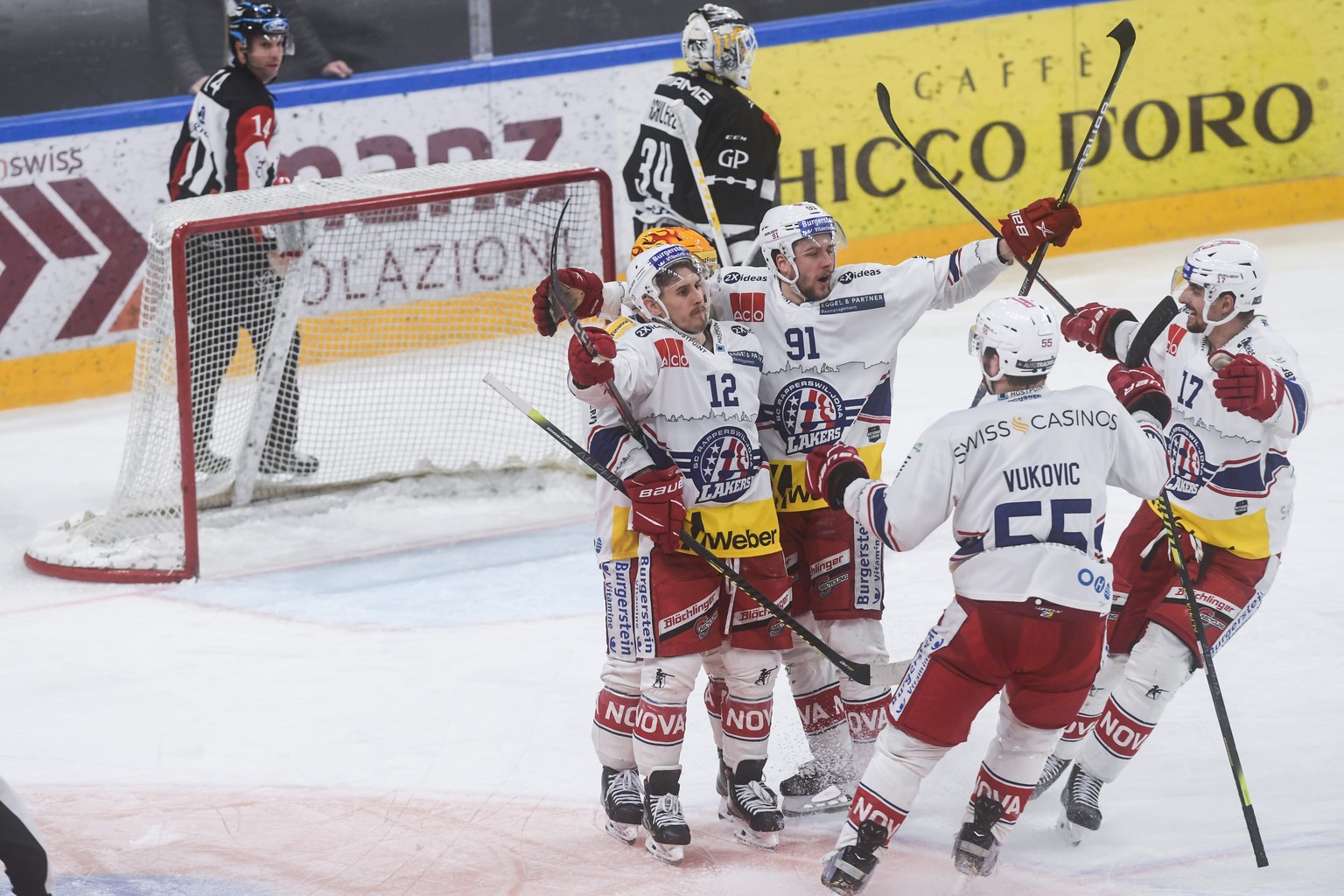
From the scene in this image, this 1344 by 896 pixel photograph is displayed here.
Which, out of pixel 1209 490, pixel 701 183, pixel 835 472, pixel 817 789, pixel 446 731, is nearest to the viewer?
pixel 835 472

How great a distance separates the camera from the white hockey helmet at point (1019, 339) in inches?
123

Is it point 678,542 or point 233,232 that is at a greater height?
point 233,232

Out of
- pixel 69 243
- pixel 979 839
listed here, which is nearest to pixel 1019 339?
pixel 979 839

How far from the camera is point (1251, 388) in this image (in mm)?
3404

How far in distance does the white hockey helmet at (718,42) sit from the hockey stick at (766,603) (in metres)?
2.08

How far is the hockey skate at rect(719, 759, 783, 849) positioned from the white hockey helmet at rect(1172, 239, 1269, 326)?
1312mm

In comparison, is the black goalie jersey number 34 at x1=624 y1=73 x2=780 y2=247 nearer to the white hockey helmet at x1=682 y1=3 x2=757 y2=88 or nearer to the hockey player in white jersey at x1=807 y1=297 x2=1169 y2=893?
the white hockey helmet at x1=682 y1=3 x2=757 y2=88

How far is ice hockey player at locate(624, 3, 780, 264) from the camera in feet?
17.6

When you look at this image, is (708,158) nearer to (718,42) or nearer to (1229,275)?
(718,42)

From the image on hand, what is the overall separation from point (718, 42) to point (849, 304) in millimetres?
1968

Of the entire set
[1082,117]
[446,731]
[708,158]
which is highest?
[708,158]

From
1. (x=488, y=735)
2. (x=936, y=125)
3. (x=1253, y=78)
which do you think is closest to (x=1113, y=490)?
(x=488, y=735)

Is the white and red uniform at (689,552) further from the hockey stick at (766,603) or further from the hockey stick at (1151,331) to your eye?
the hockey stick at (1151,331)

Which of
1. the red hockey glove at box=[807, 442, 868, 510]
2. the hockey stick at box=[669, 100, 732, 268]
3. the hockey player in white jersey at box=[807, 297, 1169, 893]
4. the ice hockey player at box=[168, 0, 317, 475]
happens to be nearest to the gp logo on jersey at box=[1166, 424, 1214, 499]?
the hockey player in white jersey at box=[807, 297, 1169, 893]
